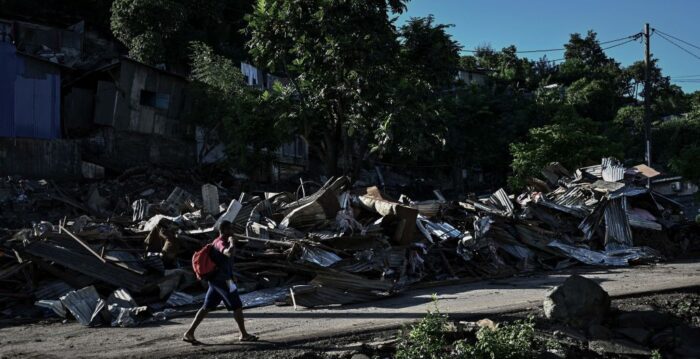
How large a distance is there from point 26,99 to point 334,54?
15.7 m

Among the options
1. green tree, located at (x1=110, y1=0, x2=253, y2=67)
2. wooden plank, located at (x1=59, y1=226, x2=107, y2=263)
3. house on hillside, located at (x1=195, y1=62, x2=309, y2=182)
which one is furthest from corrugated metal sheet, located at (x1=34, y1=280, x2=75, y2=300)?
green tree, located at (x1=110, y1=0, x2=253, y2=67)

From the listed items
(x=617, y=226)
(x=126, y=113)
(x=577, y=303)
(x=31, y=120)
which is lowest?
(x=577, y=303)

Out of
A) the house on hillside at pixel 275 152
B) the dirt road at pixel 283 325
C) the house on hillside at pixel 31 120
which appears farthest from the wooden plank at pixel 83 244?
the house on hillside at pixel 275 152

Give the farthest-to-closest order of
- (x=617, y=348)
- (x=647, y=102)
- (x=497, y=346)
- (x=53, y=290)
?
(x=647, y=102), (x=53, y=290), (x=617, y=348), (x=497, y=346)

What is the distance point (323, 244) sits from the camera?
12.5m

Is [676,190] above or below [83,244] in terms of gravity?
above

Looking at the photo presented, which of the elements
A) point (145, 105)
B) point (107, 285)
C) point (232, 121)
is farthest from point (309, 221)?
point (145, 105)

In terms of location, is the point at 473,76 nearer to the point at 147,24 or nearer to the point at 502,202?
the point at 147,24

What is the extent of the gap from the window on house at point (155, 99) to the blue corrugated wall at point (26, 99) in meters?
4.22

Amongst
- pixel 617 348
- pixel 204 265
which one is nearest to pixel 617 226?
pixel 617 348

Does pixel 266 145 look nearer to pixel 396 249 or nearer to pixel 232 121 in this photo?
pixel 232 121

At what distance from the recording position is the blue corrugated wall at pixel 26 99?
25.6m

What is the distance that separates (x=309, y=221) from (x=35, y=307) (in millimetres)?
5350

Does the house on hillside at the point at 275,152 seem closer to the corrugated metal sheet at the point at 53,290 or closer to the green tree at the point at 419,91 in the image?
the green tree at the point at 419,91
